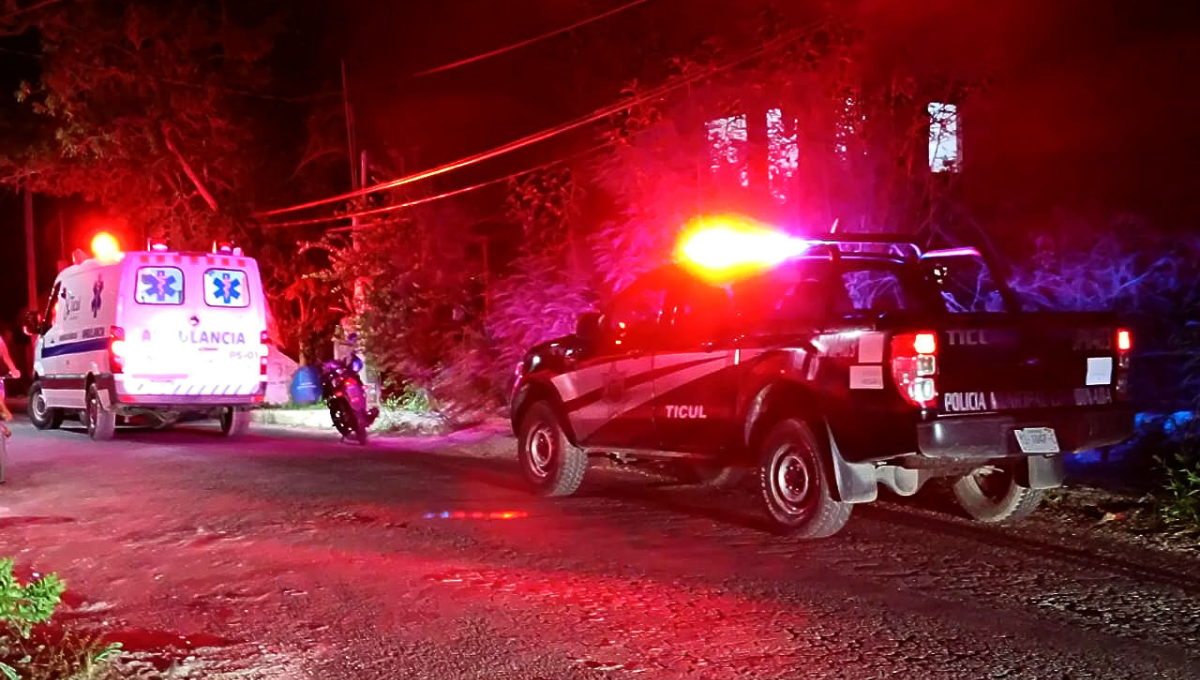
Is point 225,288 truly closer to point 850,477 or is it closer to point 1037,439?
point 850,477

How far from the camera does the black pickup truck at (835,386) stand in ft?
21.3

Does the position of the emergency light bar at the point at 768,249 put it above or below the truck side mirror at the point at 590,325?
above

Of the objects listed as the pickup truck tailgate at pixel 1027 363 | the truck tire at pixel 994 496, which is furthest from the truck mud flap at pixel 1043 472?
the pickup truck tailgate at pixel 1027 363

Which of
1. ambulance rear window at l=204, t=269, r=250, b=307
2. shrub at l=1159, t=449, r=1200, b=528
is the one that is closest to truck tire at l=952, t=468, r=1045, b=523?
shrub at l=1159, t=449, r=1200, b=528

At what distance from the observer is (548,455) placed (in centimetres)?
963

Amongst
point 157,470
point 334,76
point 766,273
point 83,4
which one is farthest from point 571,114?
point 766,273

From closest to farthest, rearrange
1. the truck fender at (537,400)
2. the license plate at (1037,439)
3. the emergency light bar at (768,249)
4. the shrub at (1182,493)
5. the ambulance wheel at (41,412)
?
the license plate at (1037,439) → the shrub at (1182,493) → the emergency light bar at (768,249) → the truck fender at (537,400) → the ambulance wheel at (41,412)

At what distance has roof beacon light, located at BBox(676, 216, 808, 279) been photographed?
771 cm

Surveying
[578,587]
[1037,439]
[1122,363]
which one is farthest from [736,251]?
[578,587]

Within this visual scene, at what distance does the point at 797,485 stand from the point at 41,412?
14.0 metres

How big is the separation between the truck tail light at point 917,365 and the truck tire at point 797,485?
85 centimetres

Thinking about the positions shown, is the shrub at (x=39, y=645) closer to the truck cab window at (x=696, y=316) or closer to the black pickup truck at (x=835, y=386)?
the black pickup truck at (x=835, y=386)

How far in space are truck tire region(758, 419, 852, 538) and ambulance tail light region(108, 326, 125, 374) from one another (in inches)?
377

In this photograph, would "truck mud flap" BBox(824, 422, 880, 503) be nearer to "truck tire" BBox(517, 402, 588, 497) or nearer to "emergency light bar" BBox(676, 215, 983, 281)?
"emergency light bar" BBox(676, 215, 983, 281)
